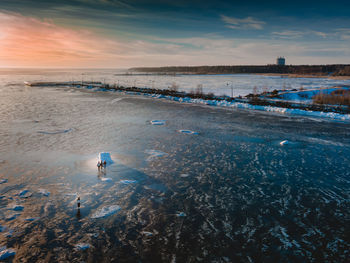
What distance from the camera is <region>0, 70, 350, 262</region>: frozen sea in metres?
4.95

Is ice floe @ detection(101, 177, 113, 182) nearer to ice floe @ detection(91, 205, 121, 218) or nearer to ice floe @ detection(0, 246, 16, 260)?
ice floe @ detection(91, 205, 121, 218)

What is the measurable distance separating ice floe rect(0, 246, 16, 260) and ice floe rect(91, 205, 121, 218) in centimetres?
172

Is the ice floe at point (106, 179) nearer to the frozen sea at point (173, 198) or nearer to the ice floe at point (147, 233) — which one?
the frozen sea at point (173, 198)

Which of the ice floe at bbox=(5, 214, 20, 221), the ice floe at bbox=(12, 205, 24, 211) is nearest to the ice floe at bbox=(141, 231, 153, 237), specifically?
the ice floe at bbox=(5, 214, 20, 221)

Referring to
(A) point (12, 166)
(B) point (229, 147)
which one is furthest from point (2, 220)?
(B) point (229, 147)

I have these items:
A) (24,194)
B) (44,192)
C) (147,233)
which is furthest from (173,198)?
(24,194)

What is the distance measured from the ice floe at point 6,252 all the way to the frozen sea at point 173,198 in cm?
2

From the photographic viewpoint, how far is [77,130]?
47.2 feet

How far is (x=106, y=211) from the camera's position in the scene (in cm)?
617

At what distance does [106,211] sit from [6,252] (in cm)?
217

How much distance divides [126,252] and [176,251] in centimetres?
103

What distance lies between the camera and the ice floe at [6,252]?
4.62m

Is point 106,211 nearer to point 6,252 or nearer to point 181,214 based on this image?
point 181,214

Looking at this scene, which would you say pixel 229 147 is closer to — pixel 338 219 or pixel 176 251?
pixel 338 219
